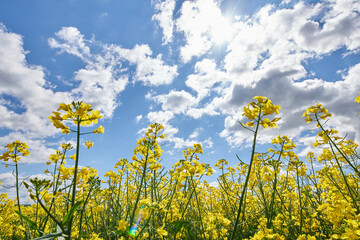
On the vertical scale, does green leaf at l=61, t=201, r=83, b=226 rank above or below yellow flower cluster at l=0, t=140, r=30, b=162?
below

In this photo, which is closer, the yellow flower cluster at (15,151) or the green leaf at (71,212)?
the green leaf at (71,212)

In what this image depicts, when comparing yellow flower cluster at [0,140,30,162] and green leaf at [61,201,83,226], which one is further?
yellow flower cluster at [0,140,30,162]

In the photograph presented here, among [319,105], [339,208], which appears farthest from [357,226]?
[319,105]

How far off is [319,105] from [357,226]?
6.16 feet

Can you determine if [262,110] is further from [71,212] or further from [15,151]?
[15,151]

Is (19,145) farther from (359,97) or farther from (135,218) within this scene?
(359,97)

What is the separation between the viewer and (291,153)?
3.34 m

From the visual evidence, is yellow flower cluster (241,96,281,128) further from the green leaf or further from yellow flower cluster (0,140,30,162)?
yellow flower cluster (0,140,30,162)

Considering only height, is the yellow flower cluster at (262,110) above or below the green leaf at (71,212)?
above

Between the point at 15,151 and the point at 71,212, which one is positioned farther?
the point at 15,151

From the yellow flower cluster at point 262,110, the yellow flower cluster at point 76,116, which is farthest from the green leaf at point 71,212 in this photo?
the yellow flower cluster at point 262,110

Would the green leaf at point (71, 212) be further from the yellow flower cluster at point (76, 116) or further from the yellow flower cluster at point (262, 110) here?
the yellow flower cluster at point (262, 110)

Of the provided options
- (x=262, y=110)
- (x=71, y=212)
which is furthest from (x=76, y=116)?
(x=262, y=110)

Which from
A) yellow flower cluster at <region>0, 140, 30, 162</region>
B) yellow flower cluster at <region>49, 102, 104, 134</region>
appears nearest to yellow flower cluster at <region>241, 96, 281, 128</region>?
Answer: yellow flower cluster at <region>49, 102, 104, 134</region>
